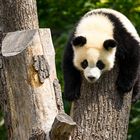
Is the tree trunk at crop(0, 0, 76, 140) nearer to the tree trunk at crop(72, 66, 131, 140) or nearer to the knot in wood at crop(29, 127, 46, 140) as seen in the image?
the knot in wood at crop(29, 127, 46, 140)

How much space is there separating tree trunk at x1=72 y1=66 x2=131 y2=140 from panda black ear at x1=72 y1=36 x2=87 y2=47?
0.70 meters

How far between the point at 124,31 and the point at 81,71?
0.59 meters

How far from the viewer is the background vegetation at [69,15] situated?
911cm

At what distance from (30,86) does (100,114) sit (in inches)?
37.9

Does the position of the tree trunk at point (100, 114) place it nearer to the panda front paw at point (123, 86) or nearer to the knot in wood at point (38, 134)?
the panda front paw at point (123, 86)

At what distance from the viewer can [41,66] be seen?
521cm

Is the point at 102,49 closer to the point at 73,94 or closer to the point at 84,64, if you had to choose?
the point at 84,64

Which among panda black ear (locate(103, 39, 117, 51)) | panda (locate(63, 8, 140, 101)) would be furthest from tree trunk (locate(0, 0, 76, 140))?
panda black ear (locate(103, 39, 117, 51))

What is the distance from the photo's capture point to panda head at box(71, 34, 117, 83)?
263 inches

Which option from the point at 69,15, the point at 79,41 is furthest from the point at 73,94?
the point at 69,15

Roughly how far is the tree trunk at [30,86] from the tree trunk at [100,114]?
707mm

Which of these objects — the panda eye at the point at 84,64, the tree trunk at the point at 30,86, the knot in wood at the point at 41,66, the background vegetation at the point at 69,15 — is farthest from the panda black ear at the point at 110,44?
the background vegetation at the point at 69,15

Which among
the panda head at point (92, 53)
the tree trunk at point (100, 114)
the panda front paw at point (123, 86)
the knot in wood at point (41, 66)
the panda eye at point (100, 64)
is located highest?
the knot in wood at point (41, 66)

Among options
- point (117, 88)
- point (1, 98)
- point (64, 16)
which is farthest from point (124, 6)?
point (1, 98)
